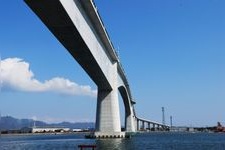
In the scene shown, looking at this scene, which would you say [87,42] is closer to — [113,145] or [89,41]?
[89,41]

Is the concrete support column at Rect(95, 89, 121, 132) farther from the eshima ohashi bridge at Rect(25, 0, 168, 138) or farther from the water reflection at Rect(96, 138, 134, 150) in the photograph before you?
the water reflection at Rect(96, 138, 134, 150)

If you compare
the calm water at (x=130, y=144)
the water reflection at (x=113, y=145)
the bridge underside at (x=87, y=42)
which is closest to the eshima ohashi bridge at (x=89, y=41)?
the bridge underside at (x=87, y=42)

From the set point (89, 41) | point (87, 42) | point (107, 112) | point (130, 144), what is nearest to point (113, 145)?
point (130, 144)

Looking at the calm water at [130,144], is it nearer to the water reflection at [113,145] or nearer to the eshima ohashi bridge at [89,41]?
the water reflection at [113,145]

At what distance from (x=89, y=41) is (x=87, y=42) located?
2.12 metres

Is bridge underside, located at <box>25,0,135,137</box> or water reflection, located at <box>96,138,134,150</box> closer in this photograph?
bridge underside, located at <box>25,0,135,137</box>

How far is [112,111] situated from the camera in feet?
269

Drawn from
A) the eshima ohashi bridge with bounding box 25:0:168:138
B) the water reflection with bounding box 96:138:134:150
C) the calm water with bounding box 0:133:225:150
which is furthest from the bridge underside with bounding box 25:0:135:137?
the water reflection with bounding box 96:138:134:150

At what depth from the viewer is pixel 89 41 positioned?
49.7 meters

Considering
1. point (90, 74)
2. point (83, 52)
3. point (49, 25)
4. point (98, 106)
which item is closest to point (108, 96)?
point (98, 106)

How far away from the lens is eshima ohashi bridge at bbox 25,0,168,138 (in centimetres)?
3534

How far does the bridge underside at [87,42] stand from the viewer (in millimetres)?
35094

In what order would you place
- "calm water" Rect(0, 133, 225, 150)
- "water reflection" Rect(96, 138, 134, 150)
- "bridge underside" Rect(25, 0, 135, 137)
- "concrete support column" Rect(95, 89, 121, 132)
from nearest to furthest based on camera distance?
"bridge underside" Rect(25, 0, 135, 137) < "water reflection" Rect(96, 138, 134, 150) < "calm water" Rect(0, 133, 225, 150) < "concrete support column" Rect(95, 89, 121, 132)

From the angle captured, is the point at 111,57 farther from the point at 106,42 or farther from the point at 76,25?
the point at 76,25
